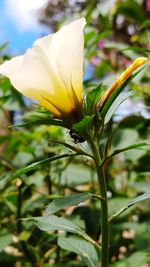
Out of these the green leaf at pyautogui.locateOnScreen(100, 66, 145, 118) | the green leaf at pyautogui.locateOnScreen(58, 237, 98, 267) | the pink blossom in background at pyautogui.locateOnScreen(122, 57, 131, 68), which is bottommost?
the green leaf at pyautogui.locateOnScreen(58, 237, 98, 267)

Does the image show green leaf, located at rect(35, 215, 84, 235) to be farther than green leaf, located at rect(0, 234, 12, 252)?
No

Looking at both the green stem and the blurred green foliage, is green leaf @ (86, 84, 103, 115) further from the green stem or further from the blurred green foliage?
the blurred green foliage

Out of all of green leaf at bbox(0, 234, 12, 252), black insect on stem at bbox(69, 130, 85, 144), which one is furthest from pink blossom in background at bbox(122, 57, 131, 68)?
black insect on stem at bbox(69, 130, 85, 144)

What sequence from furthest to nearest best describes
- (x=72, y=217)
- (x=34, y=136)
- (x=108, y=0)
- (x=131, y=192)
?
(x=108, y=0) → (x=131, y=192) → (x=34, y=136) → (x=72, y=217)

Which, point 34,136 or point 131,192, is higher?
point 34,136

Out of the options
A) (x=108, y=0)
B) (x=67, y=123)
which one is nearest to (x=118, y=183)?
(x=108, y=0)

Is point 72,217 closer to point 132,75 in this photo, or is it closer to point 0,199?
point 0,199

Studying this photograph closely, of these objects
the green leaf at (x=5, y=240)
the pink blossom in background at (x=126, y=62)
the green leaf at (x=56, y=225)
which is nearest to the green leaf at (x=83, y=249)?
the green leaf at (x=56, y=225)
